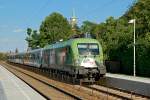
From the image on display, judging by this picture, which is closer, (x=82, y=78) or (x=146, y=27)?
(x=82, y=78)

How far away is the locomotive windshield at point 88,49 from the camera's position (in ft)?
102

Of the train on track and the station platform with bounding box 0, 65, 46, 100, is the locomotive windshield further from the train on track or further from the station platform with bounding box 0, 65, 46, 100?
the station platform with bounding box 0, 65, 46, 100

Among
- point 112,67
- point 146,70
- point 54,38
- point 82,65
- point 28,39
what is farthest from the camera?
point 28,39

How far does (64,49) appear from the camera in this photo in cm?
3453

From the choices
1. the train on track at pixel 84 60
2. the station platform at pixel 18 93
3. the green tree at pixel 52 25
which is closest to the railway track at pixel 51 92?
the station platform at pixel 18 93

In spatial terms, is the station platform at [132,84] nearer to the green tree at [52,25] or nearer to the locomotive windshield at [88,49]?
the locomotive windshield at [88,49]

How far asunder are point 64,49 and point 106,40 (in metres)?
15.7

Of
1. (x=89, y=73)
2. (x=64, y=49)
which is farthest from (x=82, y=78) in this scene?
(x=64, y=49)

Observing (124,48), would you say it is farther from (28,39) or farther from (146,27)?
(28,39)

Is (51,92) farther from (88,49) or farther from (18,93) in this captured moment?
(88,49)

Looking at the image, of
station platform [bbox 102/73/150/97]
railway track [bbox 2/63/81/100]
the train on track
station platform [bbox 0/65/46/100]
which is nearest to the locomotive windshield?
the train on track

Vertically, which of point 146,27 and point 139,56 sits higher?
point 146,27

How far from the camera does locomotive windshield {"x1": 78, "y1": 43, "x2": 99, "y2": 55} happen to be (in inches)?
1228

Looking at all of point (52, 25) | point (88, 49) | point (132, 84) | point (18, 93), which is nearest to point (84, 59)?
point (88, 49)
